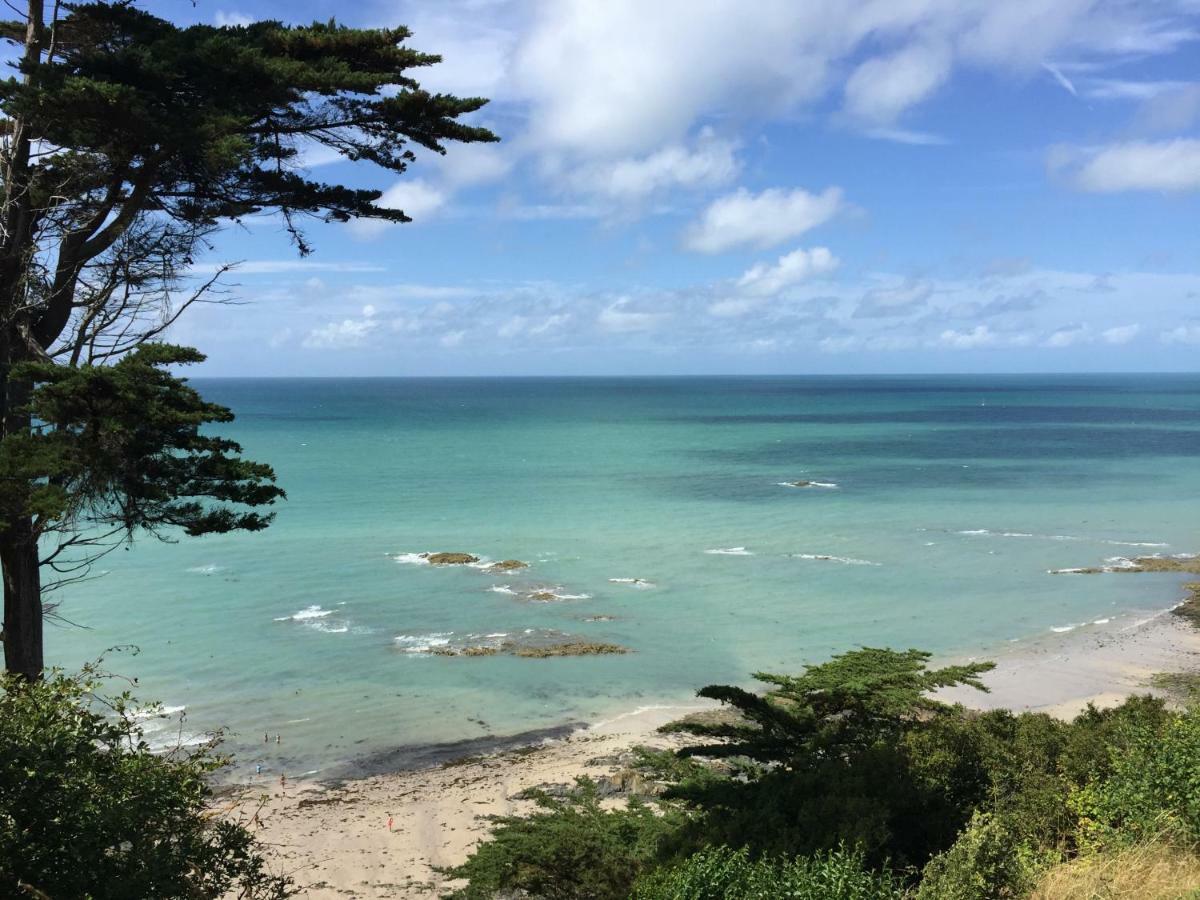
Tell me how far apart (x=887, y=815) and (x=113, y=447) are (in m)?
7.68

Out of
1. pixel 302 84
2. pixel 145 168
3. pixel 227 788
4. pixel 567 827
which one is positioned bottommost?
pixel 227 788

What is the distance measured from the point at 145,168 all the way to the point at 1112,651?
22977 millimetres

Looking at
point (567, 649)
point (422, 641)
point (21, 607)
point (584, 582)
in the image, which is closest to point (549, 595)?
point (584, 582)

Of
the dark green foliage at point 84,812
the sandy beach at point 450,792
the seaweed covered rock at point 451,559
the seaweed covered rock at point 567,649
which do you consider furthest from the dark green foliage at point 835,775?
the seaweed covered rock at point 451,559

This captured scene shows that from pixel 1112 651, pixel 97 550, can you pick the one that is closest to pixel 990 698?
pixel 1112 651

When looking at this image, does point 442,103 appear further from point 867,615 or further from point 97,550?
point 97,550

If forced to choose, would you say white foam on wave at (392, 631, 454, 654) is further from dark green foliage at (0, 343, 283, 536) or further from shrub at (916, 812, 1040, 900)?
shrub at (916, 812, 1040, 900)

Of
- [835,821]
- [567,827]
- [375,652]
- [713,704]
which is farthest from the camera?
[375,652]

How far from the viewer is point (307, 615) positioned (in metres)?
25.1

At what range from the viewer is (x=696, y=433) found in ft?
298

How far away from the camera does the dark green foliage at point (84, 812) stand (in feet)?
17.9

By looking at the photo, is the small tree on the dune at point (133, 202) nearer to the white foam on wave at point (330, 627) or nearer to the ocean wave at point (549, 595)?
the white foam on wave at point (330, 627)

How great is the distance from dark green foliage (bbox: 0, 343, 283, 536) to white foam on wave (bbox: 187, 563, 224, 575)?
22.8m

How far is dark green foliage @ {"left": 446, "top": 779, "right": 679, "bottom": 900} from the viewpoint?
1051cm
